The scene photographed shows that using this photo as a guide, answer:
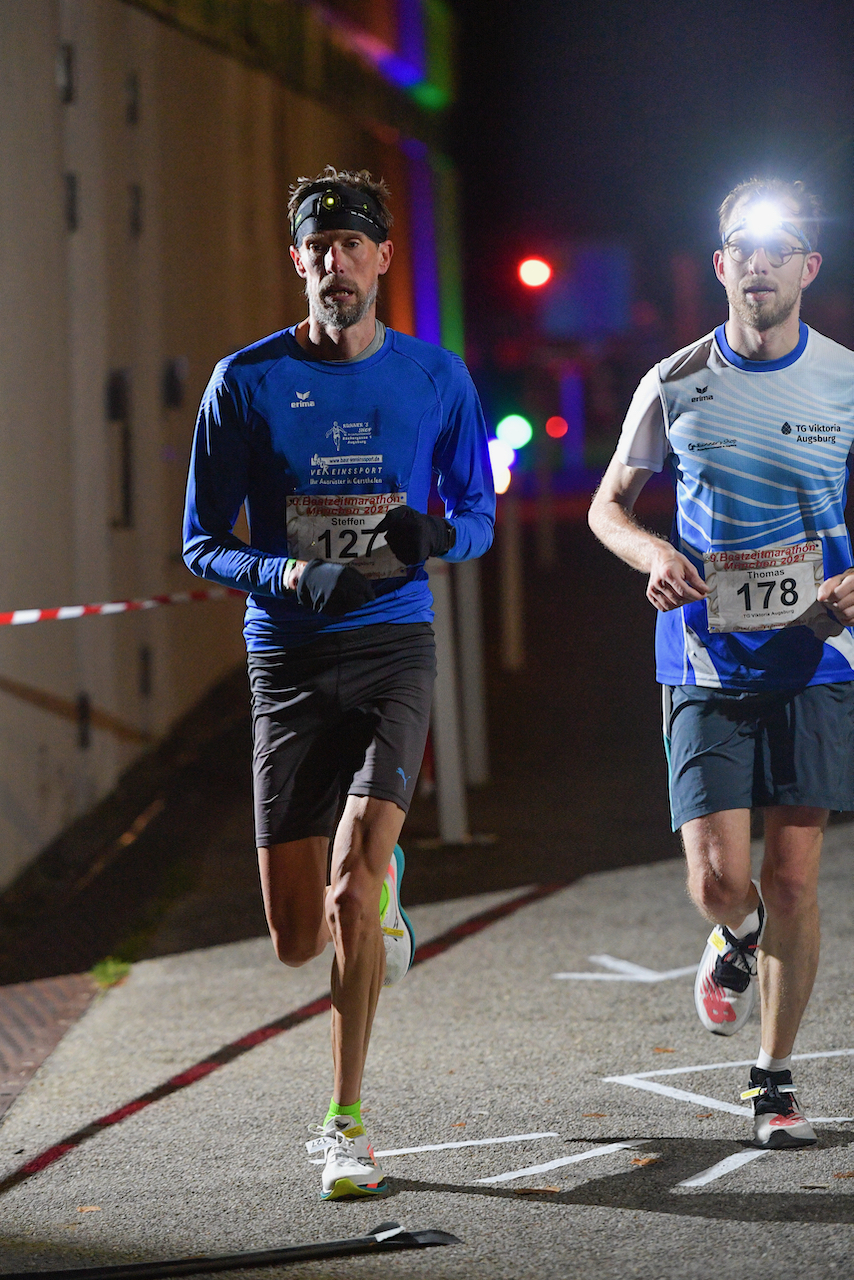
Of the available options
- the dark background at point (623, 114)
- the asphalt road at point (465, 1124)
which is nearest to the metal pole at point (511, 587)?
the dark background at point (623, 114)

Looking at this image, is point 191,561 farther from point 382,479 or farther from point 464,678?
point 464,678

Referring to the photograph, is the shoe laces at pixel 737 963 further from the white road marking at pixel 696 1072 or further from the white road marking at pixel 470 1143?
the white road marking at pixel 470 1143

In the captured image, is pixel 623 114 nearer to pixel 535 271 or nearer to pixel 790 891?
pixel 535 271

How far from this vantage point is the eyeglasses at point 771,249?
4.31 meters

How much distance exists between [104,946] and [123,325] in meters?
4.88

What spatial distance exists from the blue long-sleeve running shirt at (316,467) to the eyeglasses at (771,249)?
80 cm

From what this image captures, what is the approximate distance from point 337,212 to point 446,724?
5015 millimetres

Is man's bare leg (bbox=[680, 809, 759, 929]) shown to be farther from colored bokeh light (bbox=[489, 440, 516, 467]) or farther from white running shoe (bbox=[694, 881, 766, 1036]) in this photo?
colored bokeh light (bbox=[489, 440, 516, 467])

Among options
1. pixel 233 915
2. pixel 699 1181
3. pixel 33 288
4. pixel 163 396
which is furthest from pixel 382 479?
pixel 163 396

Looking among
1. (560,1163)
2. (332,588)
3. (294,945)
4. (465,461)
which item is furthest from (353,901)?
(465,461)

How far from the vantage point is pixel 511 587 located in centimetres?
1602

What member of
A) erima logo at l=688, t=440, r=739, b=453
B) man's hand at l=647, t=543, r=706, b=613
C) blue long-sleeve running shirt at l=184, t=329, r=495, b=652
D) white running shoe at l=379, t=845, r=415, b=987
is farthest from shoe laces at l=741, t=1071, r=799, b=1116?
erima logo at l=688, t=440, r=739, b=453

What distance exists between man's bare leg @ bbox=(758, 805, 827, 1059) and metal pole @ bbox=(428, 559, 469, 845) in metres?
4.40

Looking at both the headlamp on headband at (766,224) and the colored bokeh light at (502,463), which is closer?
the headlamp on headband at (766,224)
